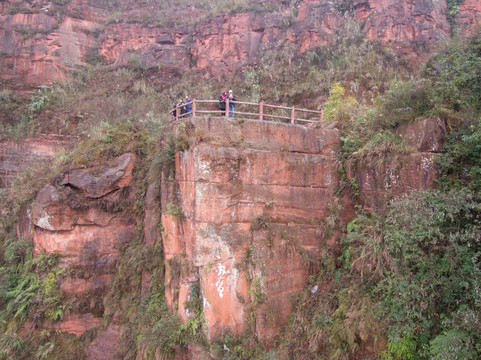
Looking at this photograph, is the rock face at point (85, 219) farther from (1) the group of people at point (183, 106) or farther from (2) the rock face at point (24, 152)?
(2) the rock face at point (24, 152)

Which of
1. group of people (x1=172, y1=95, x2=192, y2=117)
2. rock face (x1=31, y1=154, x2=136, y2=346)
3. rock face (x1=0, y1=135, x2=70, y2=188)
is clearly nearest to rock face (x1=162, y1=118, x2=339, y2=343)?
group of people (x1=172, y1=95, x2=192, y2=117)

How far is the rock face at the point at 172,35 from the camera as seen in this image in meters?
24.9

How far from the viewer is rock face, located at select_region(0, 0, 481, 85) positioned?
24.9m

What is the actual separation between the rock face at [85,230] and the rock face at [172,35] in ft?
68.3

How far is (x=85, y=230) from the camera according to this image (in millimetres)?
11891

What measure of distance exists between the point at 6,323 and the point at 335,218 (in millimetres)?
13586

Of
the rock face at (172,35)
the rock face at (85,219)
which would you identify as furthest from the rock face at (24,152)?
the rock face at (85,219)

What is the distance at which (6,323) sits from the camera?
1079cm

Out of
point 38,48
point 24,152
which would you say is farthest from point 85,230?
point 38,48

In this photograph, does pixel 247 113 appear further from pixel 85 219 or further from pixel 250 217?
pixel 85 219

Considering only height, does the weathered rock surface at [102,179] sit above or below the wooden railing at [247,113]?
below

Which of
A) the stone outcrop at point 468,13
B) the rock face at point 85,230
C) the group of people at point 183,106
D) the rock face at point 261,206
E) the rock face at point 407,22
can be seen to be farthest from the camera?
the rock face at point 407,22

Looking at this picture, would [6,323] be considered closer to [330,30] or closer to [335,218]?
[335,218]

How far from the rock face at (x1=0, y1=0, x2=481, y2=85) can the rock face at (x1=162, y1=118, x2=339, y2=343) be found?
2193 centimetres
